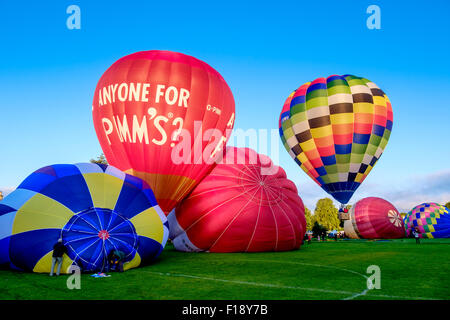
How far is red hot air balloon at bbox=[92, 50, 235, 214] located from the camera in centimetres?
1184

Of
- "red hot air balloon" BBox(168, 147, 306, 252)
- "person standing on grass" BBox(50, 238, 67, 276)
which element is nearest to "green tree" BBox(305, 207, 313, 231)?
"red hot air balloon" BBox(168, 147, 306, 252)

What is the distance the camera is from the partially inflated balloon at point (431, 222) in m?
29.1

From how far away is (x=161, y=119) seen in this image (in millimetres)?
11797

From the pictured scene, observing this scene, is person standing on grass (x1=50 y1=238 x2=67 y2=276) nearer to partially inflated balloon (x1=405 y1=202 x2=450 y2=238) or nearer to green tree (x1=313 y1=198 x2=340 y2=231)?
partially inflated balloon (x1=405 y1=202 x2=450 y2=238)

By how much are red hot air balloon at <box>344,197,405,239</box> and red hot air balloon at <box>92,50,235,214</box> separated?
1859 cm

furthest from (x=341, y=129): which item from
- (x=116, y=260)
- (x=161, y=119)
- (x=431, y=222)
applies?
(x=431, y=222)

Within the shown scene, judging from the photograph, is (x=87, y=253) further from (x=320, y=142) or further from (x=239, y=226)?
(x=320, y=142)

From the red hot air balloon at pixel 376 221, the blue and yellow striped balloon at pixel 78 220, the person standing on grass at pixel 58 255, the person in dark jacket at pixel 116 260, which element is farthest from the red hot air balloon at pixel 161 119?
the red hot air balloon at pixel 376 221

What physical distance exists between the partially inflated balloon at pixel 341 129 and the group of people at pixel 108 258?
1456 cm

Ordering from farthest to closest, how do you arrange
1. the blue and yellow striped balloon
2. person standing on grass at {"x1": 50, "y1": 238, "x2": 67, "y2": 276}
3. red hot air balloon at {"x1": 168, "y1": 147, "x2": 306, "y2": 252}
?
red hot air balloon at {"x1": 168, "y1": 147, "x2": 306, "y2": 252}, the blue and yellow striped balloon, person standing on grass at {"x1": 50, "y1": 238, "x2": 67, "y2": 276}
